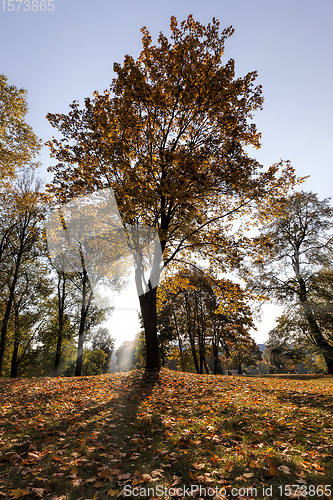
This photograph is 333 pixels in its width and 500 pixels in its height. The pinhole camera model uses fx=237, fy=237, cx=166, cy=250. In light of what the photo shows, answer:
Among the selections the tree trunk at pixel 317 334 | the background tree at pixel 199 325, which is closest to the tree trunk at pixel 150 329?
the tree trunk at pixel 317 334

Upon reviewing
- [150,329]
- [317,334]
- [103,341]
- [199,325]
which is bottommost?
[317,334]

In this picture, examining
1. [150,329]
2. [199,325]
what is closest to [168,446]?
[150,329]

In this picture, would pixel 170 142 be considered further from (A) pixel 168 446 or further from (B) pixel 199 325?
(B) pixel 199 325

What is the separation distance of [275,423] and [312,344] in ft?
53.1

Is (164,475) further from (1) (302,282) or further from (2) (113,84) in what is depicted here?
(1) (302,282)

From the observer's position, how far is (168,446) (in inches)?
164

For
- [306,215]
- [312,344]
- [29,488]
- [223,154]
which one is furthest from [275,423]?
[306,215]

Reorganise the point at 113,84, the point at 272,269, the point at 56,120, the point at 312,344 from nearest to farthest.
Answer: the point at 113,84 < the point at 56,120 < the point at 312,344 < the point at 272,269

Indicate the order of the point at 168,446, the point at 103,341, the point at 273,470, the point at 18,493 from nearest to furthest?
1. the point at 18,493
2. the point at 273,470
3. the point at 168,446
4. the point at 103,341

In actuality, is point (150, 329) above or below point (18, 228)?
below

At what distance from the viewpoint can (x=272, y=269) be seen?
21359mm

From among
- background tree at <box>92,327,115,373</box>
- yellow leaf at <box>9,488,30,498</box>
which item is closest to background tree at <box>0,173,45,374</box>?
yellow leaf at <box>9,488,30,498</box>

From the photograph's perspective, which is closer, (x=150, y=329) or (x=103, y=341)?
(x=150, y=329)

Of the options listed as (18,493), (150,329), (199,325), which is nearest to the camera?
(18,493)
